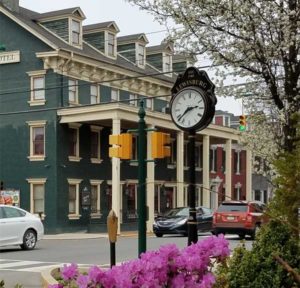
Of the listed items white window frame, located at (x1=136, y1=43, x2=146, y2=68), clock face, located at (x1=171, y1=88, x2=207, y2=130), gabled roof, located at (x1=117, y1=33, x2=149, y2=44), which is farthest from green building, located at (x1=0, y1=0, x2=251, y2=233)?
clock face, located at (x1=171, y1=88, x2=207, y2=130)

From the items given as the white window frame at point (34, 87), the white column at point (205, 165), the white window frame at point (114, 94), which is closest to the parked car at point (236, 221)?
the white window frame at point (34, 87)

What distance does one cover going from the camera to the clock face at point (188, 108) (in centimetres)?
891

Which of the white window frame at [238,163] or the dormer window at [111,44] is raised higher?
the dormer window at [111,44]

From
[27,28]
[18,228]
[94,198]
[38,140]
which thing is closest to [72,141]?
[38,140]

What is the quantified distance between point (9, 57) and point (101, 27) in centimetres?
645

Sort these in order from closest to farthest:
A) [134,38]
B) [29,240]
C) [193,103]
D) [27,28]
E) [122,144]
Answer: [193,103] → [122,144] → [29,240] → [27,28] → [134,38]

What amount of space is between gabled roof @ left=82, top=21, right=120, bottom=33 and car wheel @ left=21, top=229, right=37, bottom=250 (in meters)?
20.7

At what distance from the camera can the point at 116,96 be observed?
1505 inches

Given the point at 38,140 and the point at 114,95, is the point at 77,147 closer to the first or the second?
the point at 38,140

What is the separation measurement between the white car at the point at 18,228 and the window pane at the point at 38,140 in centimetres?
1356

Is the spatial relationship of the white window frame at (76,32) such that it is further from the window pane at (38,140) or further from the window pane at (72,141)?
the window pane at (38,140)

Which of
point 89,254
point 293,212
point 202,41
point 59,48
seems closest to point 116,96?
point 59,48

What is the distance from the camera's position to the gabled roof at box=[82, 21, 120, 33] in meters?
38.7

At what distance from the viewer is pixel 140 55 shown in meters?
41.3
